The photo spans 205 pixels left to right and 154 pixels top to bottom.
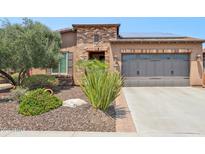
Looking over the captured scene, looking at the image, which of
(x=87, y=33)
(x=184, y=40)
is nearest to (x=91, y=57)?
(x=87, y=33)

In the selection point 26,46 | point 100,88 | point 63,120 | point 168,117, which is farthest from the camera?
point 26,46

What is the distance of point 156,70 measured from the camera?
2145 cm

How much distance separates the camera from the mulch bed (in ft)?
26.3

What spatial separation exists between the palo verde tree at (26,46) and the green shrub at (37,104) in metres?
5.79

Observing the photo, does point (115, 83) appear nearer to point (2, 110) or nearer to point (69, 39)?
point (2, 110)

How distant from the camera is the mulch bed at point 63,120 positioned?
802 cm

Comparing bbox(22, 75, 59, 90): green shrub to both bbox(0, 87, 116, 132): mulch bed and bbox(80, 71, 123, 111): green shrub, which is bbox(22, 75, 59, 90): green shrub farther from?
bbox(80, 71, 123, 111): green shrub

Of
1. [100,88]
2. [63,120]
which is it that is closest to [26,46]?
[100,88]

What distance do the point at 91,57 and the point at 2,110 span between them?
43.2 feet

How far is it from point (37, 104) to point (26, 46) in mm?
6797

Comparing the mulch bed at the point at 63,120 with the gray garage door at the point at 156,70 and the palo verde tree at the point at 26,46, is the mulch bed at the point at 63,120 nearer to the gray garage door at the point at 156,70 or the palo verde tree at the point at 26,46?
the palo verde tree at the point at 26,46

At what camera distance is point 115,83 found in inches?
388

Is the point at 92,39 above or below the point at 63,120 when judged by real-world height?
above

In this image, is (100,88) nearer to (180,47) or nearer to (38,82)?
(38,82)
